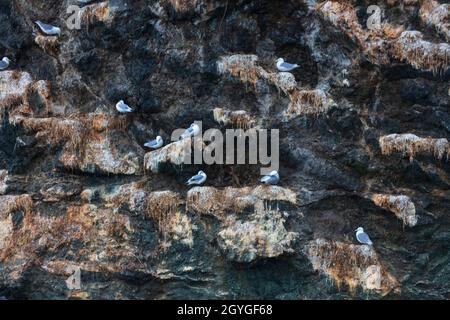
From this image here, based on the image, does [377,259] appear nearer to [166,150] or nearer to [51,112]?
[166,150]

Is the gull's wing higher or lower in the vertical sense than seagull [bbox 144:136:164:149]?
lower

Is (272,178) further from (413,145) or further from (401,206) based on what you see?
(413,145)

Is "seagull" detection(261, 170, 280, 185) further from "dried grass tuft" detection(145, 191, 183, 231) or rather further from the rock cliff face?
"dried grass tuft" detection(145, 191, 183, 231)

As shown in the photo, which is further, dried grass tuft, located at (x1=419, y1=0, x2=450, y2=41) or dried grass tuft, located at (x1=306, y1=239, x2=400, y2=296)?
dried grass tuft, located at (x1=419, y1=0, x2=450, y2=41)

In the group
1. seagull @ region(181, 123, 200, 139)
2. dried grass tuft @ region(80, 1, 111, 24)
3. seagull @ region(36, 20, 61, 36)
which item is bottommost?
seagull @ region(181, 123, 200, 139)

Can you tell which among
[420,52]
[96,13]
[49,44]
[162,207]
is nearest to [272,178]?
[162,207]

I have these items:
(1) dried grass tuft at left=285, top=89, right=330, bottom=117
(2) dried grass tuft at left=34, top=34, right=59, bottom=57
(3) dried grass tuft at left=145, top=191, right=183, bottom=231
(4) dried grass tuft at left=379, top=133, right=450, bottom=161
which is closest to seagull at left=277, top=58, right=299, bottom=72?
(1) dried grass tuft at left=285, top=89, right=330, bottom=117

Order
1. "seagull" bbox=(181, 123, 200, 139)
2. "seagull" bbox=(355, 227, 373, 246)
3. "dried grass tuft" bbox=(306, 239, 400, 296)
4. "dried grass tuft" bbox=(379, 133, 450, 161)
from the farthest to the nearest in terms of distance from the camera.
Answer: "seagull" bbox=(181, 123, 200, 139), "dried grass tuft" bbox=(379, 133, 450, 161), "seagull" bbox=(355, 227, 373, 246), "dried grass tuft" bbox=(306, 239, 400, 296)

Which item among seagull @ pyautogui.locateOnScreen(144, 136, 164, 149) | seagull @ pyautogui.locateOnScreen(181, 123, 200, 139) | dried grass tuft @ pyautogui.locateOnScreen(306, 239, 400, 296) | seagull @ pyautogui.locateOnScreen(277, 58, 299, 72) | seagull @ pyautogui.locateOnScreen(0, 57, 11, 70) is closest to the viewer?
dried grass tuft @ pyautogui.locateOnScreen(306, 239, 400, 296)

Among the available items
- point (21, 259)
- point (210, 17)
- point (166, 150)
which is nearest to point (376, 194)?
point (166, 150)
